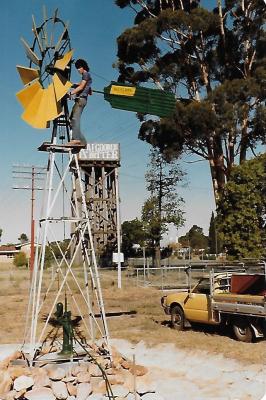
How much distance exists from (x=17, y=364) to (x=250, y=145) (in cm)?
1995

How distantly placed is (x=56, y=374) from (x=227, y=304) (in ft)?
18.7

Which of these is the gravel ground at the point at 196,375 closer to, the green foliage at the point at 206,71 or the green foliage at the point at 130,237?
the green foliage at the point at 206,71

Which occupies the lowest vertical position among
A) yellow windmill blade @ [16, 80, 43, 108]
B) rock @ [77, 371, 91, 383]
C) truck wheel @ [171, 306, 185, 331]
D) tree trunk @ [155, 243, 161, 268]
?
rock @ [77, 371, 91, 383]

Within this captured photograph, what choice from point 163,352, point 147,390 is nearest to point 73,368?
point 147,390

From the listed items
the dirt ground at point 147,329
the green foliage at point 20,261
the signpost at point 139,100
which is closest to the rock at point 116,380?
the dirt ground at point 147,329

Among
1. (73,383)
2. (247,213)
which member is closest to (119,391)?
(73,383)

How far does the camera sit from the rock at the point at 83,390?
7.79 meters

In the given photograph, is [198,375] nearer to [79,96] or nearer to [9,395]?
[9,395]

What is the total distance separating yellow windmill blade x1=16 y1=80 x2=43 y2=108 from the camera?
895 centimetres

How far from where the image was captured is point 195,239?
93.0 metres

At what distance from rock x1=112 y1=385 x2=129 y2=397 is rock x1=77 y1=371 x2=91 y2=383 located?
0.43 meters

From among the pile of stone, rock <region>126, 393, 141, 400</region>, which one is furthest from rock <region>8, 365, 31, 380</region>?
rock <region>126, 393, 141, 400</region>

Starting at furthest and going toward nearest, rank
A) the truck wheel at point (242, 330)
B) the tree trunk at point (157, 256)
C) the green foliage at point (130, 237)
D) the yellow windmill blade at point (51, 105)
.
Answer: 1. the green foliage at point (130, 237)
2. the tree trunk at point (157, 256)
3. the truck wheel at point (242, 330)
4. the yellow windmill blade at point (51, 105)

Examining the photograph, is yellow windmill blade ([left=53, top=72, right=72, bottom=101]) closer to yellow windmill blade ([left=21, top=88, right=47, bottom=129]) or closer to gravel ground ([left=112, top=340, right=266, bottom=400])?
yellow windmill blade ([left=21, top=88, right=47, bottom=129])
